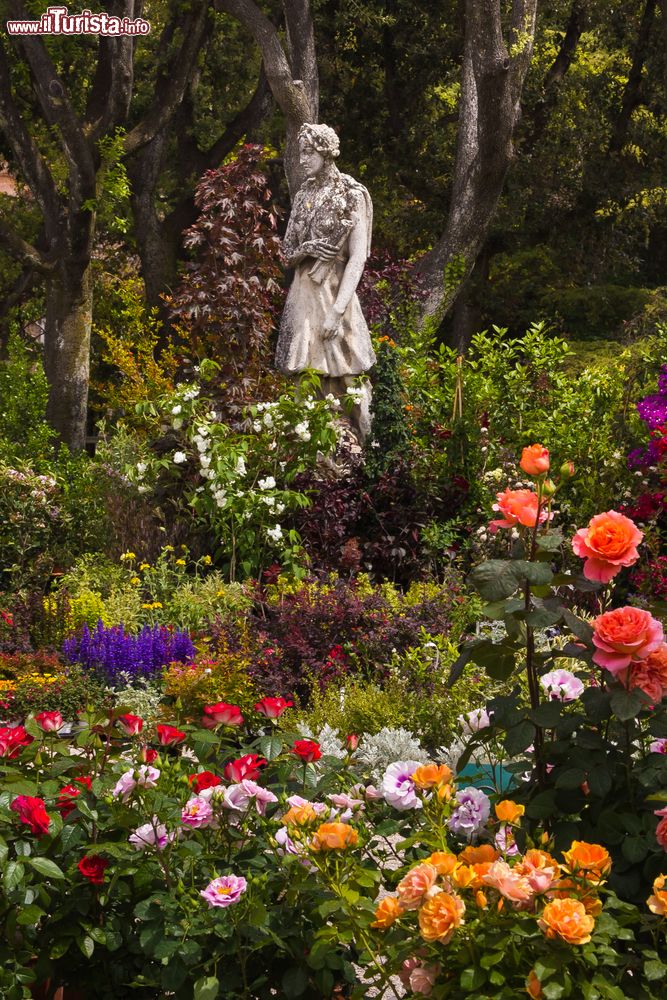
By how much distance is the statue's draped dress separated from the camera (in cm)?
877

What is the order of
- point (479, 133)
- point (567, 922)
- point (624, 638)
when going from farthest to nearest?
point (479, 133)
point (624, 638)
point (567, 922)

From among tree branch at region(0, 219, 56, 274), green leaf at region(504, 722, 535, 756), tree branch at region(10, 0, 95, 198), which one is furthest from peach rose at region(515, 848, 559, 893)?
tree branch at region(0, 219, 56, 274)

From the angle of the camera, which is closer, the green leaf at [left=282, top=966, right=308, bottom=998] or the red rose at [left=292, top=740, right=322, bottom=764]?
the green leaf at [left=282, top=966, right=308, bottom=998]

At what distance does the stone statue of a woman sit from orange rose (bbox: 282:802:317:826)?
6.34 meters

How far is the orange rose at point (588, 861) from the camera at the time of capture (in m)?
2.29

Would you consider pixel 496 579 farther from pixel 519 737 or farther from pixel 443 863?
pixel 443 863

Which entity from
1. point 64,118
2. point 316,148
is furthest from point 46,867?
point 64,118

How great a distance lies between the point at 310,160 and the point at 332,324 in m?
1.24

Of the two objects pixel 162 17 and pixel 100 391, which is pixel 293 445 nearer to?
pixel 100 391

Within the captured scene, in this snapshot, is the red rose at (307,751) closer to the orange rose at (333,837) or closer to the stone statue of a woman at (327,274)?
the orange rose at (333,837)

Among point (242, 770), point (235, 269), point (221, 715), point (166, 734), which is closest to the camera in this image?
point (242, 770)

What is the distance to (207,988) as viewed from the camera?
8.29 ft

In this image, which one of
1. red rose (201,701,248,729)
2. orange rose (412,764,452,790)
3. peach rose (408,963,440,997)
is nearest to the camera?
peach rose (408,963,440,997)

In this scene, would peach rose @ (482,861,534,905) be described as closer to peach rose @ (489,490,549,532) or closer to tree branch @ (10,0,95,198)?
peach rose @ (489,490,549,532)
